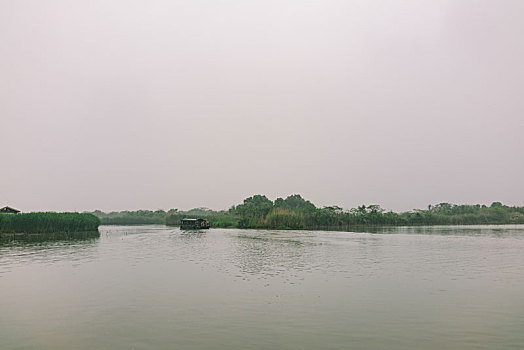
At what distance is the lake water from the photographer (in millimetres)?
10266

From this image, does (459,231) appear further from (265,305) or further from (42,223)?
(42,223)

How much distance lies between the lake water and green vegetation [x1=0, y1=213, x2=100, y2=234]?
119 feet

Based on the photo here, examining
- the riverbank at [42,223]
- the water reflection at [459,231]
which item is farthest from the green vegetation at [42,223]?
the water reflection at [459,231]

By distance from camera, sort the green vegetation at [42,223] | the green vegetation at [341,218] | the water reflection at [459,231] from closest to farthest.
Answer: the water reflection at [459,231], the green vegetation at [42,223], the green vegetation at [341,218]

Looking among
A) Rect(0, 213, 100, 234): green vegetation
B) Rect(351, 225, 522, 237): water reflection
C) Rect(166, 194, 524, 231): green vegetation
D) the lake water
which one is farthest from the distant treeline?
the lake water

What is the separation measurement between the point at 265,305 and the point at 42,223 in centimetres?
5617

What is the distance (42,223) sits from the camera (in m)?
Result: 58.8

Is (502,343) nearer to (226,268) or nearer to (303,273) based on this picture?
(303,273)

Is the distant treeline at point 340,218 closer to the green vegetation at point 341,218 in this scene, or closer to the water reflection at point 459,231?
the green vegetation at point 341,218

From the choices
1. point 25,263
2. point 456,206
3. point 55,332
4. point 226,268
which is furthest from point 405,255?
point 456,206

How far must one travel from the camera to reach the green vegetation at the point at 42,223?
184ft

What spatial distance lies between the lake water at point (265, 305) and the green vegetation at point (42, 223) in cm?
3628

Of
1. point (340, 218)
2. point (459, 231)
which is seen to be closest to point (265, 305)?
point (459, 231)

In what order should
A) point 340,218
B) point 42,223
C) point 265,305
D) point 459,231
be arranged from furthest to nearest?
point 340,218, point 459,231, point 42,223, point 265,305
